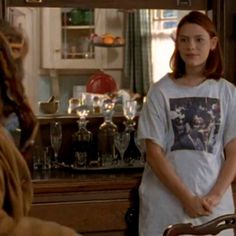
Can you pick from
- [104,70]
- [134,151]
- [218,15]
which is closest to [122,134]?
[134,151]

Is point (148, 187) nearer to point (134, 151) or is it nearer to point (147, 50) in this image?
point (134, 151)

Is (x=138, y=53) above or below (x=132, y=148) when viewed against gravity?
above

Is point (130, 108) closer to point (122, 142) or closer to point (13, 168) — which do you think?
point (122, 142)

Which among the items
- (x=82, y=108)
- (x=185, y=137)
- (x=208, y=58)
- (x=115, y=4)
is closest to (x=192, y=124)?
(x=185, y=137)

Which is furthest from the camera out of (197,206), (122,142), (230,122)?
(122,142)

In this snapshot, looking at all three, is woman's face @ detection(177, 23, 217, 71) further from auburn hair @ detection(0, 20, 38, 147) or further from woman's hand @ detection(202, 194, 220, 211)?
auburn hair @ detection(0, 20, 38, 147)

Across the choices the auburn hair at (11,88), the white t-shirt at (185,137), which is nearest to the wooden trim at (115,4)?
the white t-shirt at (185,137)

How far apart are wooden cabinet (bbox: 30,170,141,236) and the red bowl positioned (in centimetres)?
50

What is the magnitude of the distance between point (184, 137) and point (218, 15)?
820 millimetres

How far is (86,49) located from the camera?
2.66 m

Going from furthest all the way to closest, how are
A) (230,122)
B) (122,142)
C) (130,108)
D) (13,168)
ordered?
(130,108) → (122,142) → (230,122) → (13,168)

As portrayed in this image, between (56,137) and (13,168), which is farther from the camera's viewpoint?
(56,137)

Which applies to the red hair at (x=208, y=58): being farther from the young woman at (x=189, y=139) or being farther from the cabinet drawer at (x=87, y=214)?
the cabinet drawer at (x=87, y=214)

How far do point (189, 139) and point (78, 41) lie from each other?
0.79 metres
